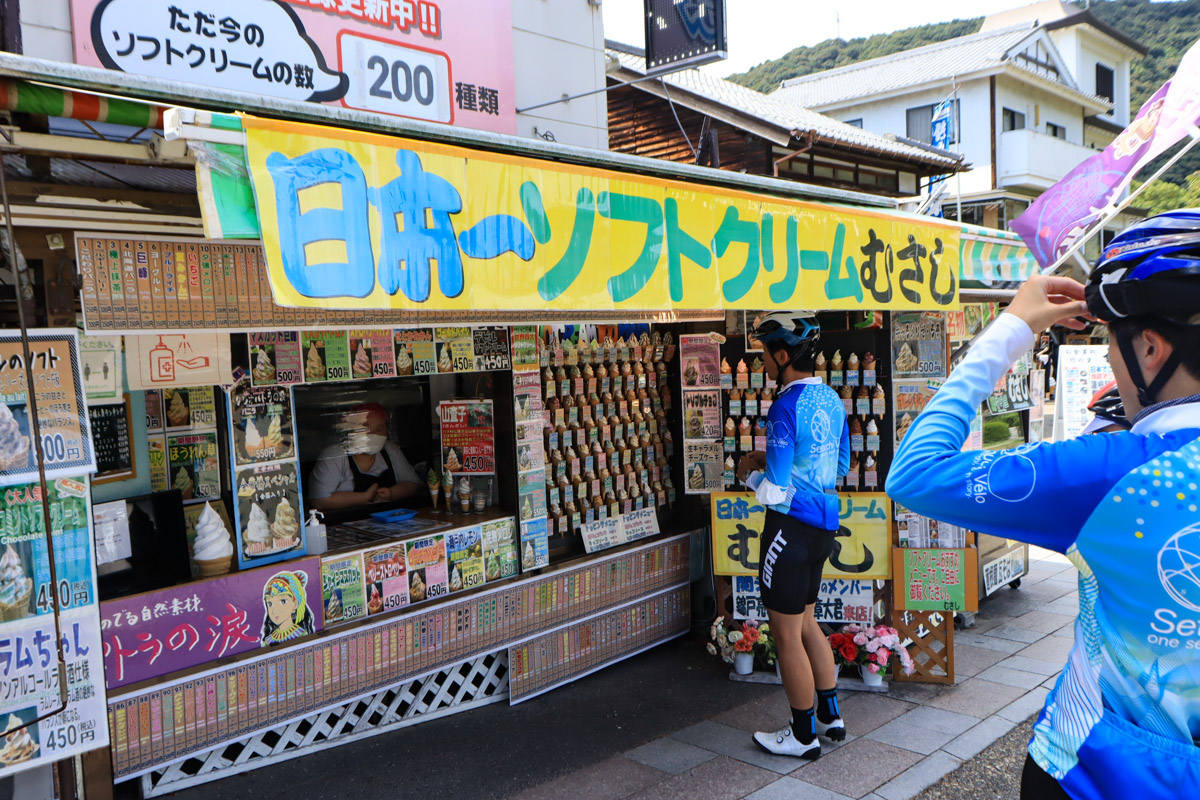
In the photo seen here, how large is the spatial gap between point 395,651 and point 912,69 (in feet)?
107

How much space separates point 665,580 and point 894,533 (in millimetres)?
1882

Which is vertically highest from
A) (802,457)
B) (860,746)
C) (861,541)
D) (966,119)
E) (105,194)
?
(966,119)

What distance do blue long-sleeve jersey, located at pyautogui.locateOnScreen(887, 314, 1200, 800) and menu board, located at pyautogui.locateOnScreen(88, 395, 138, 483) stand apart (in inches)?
163

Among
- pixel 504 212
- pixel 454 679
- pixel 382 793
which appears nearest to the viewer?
pixel 504 212

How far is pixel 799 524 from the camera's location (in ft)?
16.0

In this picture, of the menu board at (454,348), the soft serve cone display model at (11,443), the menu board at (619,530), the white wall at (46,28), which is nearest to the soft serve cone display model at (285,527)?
the menu board at (454,348)

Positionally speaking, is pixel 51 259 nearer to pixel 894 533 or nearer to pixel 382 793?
pixel 382 793

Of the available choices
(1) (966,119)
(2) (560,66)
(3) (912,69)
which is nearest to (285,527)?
(2) (560,66)

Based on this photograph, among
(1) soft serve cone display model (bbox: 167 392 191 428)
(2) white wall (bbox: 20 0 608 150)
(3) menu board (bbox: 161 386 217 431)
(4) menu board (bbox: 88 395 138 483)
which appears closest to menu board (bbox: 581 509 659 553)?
(3) menu board (bbox: 161 386 217 431)

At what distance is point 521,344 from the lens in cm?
578

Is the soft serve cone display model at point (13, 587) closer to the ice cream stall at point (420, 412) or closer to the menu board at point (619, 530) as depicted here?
the ice cream stall at point (420, 412)

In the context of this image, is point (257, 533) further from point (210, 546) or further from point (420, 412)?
point (420, 412)

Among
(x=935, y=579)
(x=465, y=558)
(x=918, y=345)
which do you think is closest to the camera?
(x=465, y=558)

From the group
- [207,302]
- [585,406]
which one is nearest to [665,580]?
[585,406]
